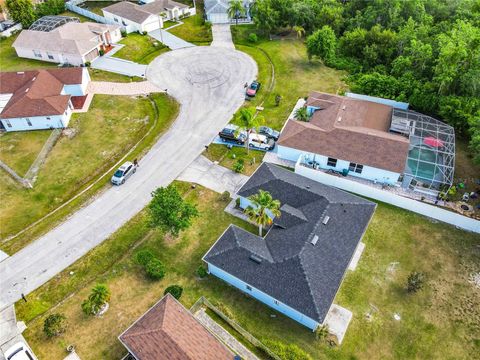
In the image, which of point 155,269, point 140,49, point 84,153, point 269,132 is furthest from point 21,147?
point 269,132

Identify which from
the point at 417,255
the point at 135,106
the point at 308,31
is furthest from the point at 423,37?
the point at 135,106

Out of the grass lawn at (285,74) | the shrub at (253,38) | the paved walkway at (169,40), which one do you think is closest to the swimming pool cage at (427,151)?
the grass lawn at (285,74)

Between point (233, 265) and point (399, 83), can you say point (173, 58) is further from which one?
point (233, 265)

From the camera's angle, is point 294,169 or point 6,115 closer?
point 294,169

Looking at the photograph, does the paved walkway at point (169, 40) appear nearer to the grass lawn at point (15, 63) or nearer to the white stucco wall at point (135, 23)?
the white stucco wall at point (135, 23)

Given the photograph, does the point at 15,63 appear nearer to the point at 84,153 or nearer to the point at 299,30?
the point at 84,153

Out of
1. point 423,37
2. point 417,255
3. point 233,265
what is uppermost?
point 423,37

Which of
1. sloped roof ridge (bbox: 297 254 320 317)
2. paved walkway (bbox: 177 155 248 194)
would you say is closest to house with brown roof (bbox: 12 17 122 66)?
paved walkway (bbox: 177 155 248 194)

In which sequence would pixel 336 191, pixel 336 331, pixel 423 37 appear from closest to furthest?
pixel 336 331 → pixel 336 191 → pixel 423 37
